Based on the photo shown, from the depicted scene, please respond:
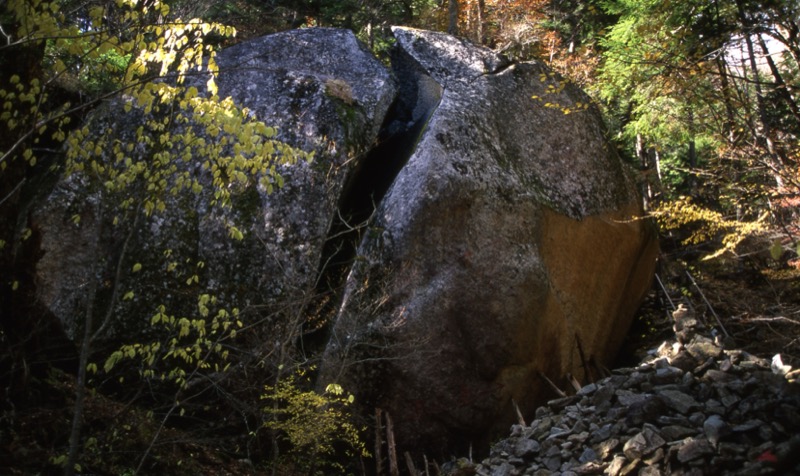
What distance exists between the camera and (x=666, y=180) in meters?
19.9

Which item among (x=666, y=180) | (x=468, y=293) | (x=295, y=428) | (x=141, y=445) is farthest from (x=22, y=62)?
(x=666, y=180)

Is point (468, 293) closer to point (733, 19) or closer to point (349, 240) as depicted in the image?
point (349, 240)

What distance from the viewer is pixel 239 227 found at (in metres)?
8.77

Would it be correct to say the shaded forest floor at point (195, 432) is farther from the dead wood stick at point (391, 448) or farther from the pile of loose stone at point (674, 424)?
the dead wood stick at point (391, 448)

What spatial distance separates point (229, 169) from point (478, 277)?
205 inches

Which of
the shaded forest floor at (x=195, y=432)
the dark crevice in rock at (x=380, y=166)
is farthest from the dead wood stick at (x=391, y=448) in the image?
the dark crevice in rock at (x=380, y=166)

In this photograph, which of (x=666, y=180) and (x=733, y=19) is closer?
(x=733, y=19)

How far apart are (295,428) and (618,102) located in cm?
1353

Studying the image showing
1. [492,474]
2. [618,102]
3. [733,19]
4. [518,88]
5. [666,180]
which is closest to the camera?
[492,474]

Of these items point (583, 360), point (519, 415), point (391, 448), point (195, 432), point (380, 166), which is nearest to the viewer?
point (195, 432)

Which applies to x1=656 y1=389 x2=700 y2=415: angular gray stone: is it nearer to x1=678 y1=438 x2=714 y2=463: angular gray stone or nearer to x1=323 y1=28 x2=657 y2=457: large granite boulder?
x1=678 y1=438 x2=714 y2=463: angular gray stone

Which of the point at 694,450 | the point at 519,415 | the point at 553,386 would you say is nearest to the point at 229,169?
the point at 694,450

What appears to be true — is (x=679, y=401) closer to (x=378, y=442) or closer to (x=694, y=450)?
(x=694, y=450)

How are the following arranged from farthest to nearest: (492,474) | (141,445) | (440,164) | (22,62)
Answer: (440,164) → (492,474) → (141,445) → (22,62)
